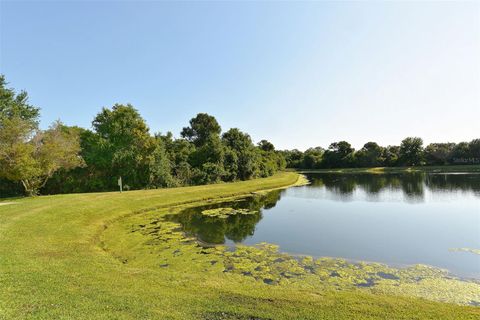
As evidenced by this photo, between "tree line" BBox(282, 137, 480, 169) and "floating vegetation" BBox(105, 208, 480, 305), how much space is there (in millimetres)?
95488

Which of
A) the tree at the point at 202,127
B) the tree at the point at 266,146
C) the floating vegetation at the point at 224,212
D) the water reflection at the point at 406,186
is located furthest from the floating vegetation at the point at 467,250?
the tree at the point at 266,146

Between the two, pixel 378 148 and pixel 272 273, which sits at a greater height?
pixel 378 148

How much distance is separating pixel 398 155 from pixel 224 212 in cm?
9369

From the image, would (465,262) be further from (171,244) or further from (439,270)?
(171,244)

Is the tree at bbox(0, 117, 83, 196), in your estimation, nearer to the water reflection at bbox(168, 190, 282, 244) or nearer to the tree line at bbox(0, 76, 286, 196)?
the tree line at bbox(0, 76, 286, 196)

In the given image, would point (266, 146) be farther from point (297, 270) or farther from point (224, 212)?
point (297, 270)

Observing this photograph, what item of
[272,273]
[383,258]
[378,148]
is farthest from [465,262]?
[378,148]

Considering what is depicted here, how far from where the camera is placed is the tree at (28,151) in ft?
67.6

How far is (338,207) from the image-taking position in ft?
75.5

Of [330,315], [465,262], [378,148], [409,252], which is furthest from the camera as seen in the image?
[378,148]

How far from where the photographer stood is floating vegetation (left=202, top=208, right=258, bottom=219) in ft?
65.5

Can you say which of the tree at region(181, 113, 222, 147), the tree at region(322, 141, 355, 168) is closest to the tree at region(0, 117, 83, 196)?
the tree at region(181, 113, 222, 147)

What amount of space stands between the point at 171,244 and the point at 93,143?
26.6 meters

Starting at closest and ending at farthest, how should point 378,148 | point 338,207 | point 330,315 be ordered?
point 330,315 < point 338,207 < point 378,148
